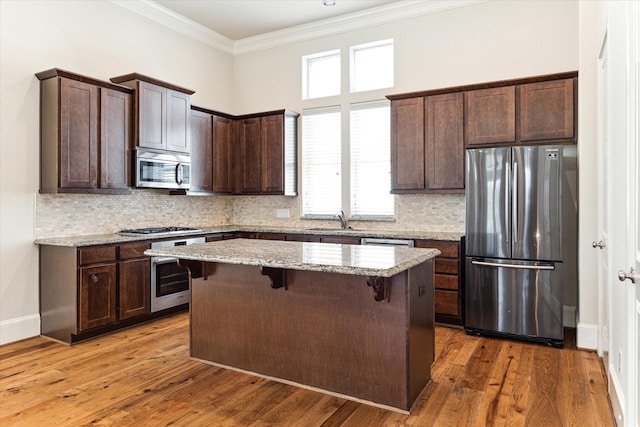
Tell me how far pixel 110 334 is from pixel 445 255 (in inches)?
131

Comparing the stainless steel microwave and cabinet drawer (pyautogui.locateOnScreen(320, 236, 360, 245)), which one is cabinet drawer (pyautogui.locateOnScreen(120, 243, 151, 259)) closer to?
the stainless steel microwave

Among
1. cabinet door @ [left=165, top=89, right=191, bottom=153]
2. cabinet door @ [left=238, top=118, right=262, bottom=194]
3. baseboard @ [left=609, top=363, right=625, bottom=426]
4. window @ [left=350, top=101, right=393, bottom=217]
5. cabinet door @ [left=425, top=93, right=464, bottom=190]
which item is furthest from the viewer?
cabinet door @ [left=238, top=118, right=262, bottom=194]

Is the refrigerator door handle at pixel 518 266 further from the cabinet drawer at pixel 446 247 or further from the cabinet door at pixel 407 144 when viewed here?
the cabinet door at pixel 407 144

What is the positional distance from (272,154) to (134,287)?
2.43 m

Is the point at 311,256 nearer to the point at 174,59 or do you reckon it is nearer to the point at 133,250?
the point at 133,250

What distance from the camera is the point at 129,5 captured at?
191 inches

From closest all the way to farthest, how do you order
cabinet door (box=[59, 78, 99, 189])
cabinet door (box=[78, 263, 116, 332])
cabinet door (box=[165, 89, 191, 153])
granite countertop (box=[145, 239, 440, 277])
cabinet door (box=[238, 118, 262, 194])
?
1. granite countertop (box=[145, 239, 440, 277])
2. cabinet door (box=[78, 263, 116, 332])
3. cabinet door (box=[59, 78, 99, 189])
4. cabinet door (box=[165, 89, 191, 153])
5. cabinet door (box=[238, 118, 262, 194])

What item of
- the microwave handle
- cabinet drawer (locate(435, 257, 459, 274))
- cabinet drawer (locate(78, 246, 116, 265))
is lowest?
cabinet drawer (locate(435, 257, 459, 274))

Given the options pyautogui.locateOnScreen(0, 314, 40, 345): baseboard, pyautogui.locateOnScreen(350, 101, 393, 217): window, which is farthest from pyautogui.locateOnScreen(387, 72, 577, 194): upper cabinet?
pyautogui.locateOnScreen(0, 314, 40, 345): baseboard

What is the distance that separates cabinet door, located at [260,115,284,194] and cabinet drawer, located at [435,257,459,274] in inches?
91.0

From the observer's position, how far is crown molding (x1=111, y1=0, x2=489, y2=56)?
16.3 ft

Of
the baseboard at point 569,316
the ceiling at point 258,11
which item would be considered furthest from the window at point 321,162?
the baseboard at point 569,316

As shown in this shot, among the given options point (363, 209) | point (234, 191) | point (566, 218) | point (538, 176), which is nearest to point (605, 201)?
point (538, 176)

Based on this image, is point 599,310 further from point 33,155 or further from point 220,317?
point 33,155
